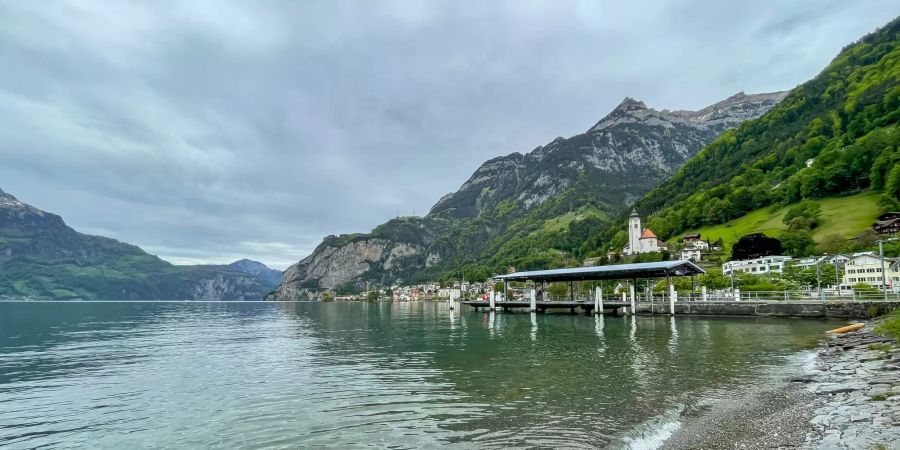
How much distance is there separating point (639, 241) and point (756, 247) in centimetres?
5249

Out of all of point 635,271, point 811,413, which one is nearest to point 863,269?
point 635,271

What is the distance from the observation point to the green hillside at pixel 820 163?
4181 inches

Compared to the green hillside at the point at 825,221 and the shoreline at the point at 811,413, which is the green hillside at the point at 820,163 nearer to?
the green hillside at the point at 825,221

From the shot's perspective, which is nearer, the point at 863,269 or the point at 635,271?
the point at 635,271

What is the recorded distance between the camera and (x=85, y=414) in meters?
15.2

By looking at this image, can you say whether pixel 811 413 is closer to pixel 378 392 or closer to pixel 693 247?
pixel 378 392

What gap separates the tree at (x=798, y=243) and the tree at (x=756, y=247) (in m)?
1.84

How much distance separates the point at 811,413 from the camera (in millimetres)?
12367

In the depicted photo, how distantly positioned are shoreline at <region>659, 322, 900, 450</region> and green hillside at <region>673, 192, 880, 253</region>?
101911 millimetres

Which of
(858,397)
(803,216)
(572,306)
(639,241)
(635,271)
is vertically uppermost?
(803,216)

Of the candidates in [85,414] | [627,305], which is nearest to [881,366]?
[85,414]

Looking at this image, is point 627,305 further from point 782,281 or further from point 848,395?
point 848,395

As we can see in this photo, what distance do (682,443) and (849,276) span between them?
95.4 meters

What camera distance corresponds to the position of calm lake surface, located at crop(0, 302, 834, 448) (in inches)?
477
